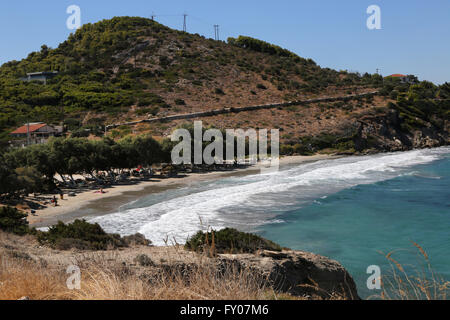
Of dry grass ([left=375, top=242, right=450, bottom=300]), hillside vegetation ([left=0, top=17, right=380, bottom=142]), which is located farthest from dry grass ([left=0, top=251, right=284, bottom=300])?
hillside vegetation ([left=0, top=17, right=380, bottom=142])

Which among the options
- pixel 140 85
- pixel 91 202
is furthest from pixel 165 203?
pixel 140 85

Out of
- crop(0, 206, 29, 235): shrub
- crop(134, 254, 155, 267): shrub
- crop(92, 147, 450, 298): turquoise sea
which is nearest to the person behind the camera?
crop(134, 254, 155, 267): shrub

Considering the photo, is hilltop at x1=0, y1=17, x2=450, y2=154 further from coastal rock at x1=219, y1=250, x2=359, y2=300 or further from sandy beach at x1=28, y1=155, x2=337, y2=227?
coastal rock at x1=219, y1=250, x2=359, y2=300

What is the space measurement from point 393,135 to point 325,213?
57365 millimetres

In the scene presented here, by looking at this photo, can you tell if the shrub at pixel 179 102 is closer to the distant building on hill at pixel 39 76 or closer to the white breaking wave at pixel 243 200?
the white breaking wave at pixel 243 200

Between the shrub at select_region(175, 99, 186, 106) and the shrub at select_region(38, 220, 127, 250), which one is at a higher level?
the shrub at select_region(175, 99, 186, 106)

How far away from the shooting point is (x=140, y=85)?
8725 cm

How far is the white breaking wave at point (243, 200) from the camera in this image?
24.9 m

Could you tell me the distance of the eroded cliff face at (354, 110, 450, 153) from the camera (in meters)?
75.2

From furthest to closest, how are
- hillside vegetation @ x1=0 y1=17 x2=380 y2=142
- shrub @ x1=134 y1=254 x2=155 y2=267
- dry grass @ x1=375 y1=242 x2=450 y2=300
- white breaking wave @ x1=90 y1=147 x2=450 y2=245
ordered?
hillside vegetation @ x1=0 y1=17 x2=380 y2=142 < white breaking wave @ x1=90 y1=147 x2=450 y2=245 < shrub @ x1=134 y1=254 x2=155 y2=267 < dry grass @ x1=375 y1=242 x2=450 y2=300

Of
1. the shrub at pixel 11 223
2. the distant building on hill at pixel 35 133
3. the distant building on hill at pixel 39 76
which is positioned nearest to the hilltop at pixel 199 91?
the distant building on hill at pixel 35 133

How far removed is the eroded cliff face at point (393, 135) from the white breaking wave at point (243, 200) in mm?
20114

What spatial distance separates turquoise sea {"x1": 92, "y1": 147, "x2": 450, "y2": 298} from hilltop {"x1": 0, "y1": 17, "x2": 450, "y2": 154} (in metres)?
27.0

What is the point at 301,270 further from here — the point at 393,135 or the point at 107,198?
the point at 393,135
